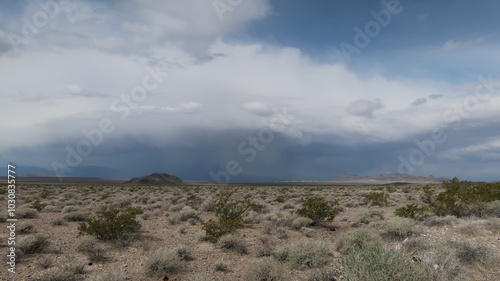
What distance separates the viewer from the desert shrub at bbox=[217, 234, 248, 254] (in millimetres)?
10402

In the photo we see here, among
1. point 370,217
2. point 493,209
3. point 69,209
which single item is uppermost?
point 493,209

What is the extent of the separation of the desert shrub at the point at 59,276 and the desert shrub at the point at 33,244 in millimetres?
2969

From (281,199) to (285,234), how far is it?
600 inches

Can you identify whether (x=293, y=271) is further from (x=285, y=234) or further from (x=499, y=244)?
(x=499, y=244)

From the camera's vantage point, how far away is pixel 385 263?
5.09 m

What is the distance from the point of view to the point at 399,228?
1109 cm

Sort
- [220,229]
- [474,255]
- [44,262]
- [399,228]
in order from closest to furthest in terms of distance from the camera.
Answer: [474,255], [44,262], [399,228], [220,229]

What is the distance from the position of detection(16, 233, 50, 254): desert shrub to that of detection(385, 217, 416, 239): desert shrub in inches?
520

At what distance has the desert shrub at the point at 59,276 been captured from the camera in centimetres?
715

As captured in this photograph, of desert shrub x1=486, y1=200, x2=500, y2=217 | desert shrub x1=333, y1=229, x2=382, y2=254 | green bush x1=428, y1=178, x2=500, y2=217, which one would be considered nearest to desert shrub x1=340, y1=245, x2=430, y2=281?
desert shrub x1=333, y1=229, x2=382, y2=254

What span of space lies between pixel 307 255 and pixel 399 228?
5.09 m

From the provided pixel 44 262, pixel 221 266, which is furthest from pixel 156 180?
pixel 221 266

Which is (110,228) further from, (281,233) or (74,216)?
(281,233)

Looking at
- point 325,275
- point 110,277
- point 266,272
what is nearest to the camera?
point 325,275
